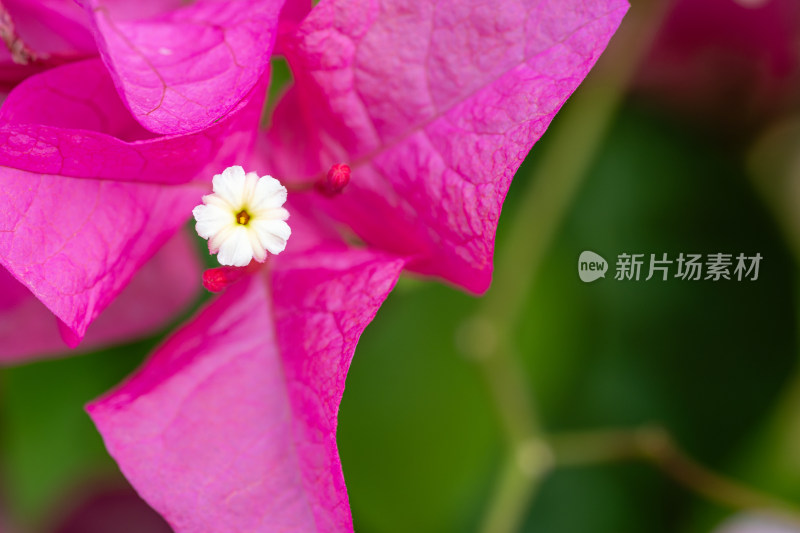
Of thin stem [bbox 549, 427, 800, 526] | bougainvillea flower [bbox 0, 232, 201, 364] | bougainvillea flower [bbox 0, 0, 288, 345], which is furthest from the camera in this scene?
thin stem [bbox 549, 427, 800, 526]

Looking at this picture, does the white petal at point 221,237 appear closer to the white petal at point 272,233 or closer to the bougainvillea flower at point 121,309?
the white petal at point 272,233

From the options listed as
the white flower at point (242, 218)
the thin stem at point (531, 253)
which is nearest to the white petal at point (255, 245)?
the white flower at point (242, 218)

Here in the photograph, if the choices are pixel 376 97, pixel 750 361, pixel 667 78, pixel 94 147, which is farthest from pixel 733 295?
pixel 94 147

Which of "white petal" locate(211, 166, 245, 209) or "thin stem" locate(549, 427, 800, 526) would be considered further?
"thin stem" locate(549, 427, 800, 526)

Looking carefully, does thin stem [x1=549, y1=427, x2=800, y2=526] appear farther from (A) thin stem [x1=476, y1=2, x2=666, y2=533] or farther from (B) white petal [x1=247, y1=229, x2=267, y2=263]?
(B) white petal [x1=247, y1=229, x2=267, y2=263]

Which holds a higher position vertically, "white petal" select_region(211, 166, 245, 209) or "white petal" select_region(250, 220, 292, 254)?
"white petal" select_region(211, 166, 245, 209)

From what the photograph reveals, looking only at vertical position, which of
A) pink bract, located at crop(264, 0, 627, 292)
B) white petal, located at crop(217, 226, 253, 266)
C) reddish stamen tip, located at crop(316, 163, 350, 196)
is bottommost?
white petal, located at crop(217, 226, 253, 266)

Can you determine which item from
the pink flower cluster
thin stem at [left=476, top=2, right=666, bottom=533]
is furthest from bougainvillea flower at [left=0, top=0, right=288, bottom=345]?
thin stem at [left=476, top=2, right=666, bottom=533]

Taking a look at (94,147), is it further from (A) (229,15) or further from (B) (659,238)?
(B) (659,238)
